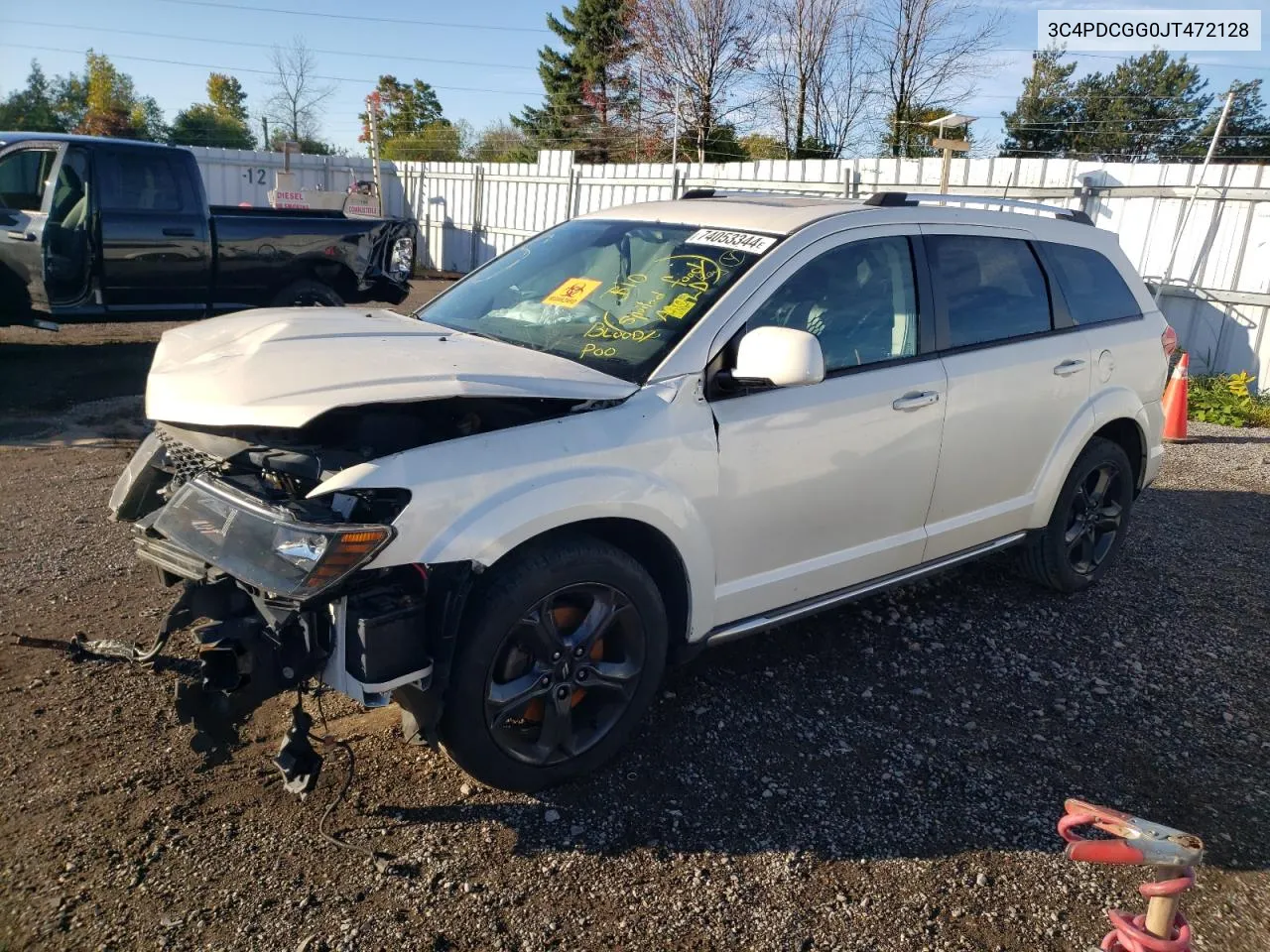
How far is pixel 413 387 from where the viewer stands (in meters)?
2.86

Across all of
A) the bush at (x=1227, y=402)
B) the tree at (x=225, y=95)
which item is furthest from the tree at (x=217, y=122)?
the bush at (x=1227, y=402)

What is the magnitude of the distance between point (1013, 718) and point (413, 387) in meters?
A: 2.69

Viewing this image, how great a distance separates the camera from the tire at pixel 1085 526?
16.5 feet

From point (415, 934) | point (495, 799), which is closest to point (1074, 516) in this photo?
point (495, 799)

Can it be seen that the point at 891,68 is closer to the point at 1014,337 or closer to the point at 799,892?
the point at 1014,337

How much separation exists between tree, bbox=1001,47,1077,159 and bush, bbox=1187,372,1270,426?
20.5 m

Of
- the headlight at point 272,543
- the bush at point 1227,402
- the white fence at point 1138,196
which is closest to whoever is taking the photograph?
the headlight at point 272,543

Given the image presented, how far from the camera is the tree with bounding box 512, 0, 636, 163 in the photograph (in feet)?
119

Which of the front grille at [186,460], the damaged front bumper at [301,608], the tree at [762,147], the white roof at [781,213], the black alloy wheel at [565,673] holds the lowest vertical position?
the black alloy wheel at [565,673]

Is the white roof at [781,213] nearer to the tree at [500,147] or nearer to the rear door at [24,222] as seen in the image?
the rear door at [24,222]

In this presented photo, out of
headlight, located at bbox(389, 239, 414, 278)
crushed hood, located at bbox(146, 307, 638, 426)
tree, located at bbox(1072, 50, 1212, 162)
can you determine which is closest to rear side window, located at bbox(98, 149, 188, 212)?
headlight, located at bbox(389, 239, 414, 278)

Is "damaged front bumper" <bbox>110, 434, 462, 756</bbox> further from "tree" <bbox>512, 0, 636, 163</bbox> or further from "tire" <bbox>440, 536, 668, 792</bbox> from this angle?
"tree" <bbox>512, 0, 636, 163</bbox>

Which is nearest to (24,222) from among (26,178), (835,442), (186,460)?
(26,178)

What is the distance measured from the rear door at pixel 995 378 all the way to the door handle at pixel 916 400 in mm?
126
